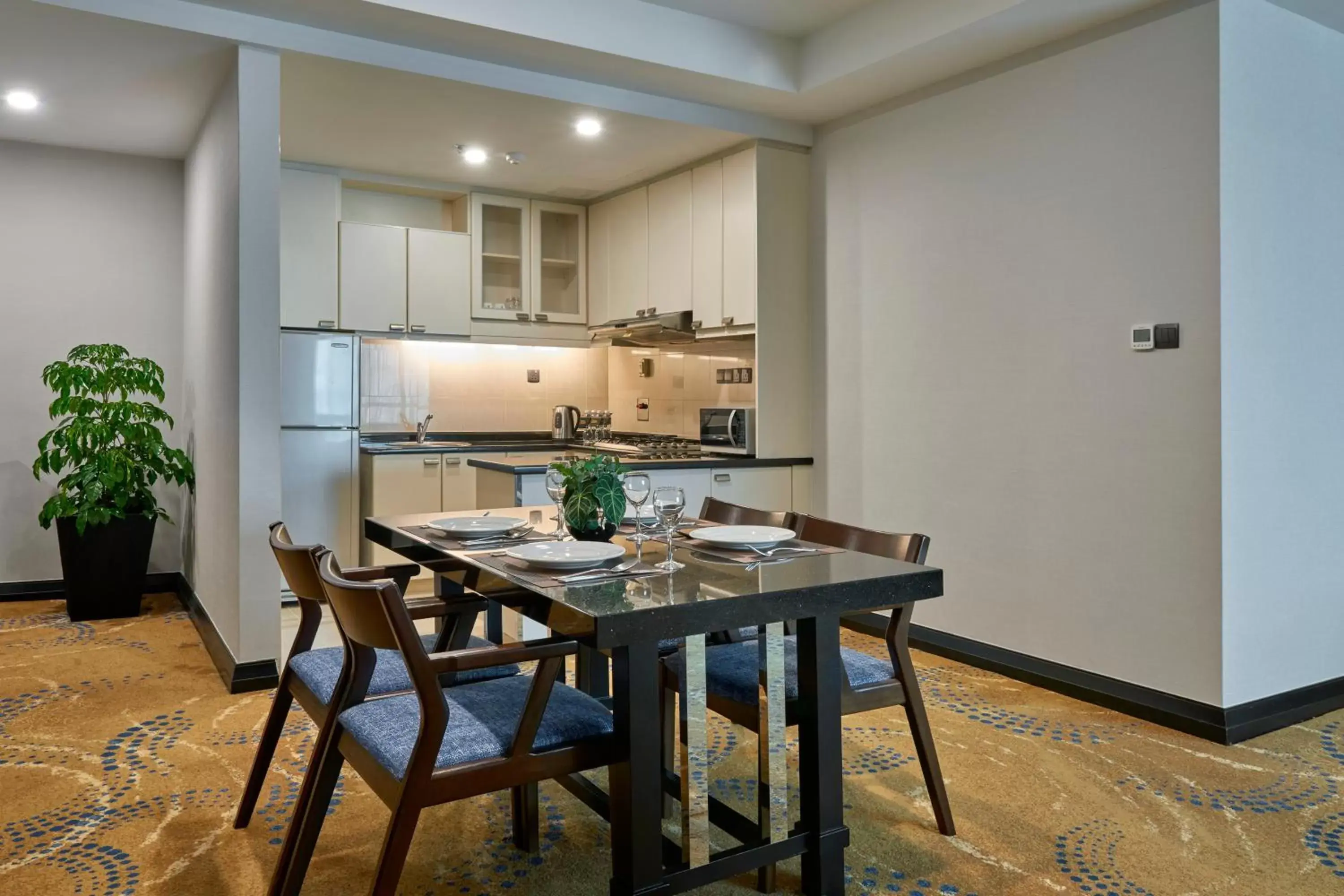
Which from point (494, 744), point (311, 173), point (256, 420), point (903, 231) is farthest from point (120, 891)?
point (311, 173)

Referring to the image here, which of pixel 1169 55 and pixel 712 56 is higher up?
pixel 712 56

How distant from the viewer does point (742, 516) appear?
288 centimetres

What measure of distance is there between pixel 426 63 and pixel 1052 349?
271 cm

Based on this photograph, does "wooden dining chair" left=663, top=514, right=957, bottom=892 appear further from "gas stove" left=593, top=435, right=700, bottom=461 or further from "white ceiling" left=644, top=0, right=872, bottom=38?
"white ceiling" left=644, top=0, right=872, bottom=38

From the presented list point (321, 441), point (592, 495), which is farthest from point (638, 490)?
point (321, 441)

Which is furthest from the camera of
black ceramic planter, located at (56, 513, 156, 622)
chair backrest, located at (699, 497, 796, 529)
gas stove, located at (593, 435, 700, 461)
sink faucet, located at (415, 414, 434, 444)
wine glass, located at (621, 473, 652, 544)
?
sink faucet, located at (415, 414, 434, 444)

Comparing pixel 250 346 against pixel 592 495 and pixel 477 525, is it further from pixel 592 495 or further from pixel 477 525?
pixel 592 495

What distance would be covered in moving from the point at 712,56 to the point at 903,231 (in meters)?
1.14

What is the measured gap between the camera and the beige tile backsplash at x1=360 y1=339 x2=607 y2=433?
5.82 metres

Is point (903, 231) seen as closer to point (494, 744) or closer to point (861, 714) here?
point (861, 714)

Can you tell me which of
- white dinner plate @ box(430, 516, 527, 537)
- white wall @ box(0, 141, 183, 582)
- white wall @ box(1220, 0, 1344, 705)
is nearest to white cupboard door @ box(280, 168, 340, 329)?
white wall @ box(0, 141, 183, 582)

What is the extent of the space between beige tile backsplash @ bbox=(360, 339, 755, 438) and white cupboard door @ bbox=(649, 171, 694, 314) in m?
0.33

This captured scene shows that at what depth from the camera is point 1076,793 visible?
2695mm

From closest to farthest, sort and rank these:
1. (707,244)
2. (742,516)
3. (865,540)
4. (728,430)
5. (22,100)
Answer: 1. (865,540)
2. (742,516)
3. (22,100)
4. (728,430)
5. (707,244)
